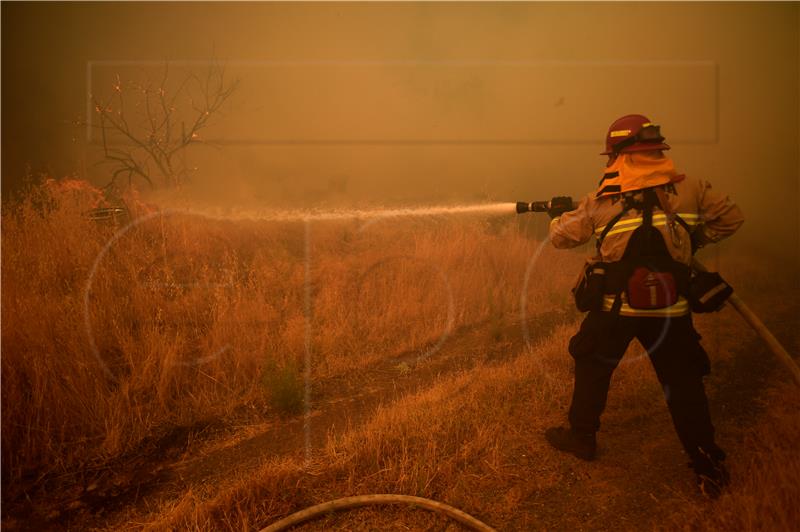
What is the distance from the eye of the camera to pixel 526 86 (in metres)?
22.3

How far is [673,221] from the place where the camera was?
2.38 m

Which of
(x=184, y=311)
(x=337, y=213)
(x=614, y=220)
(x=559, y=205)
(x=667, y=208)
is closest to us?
(x=667, y=208)

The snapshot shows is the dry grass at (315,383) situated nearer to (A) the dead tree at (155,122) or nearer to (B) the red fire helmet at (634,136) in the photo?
(B) the red fire helmet at (634,136)

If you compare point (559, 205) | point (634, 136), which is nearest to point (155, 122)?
point (559, 205)

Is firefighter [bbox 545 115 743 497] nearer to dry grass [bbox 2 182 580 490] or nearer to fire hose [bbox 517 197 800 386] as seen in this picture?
fire hose [bbox 517 197 800 386]

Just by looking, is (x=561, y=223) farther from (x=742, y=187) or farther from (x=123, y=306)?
(x=742, y=187)

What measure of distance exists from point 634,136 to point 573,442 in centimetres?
196

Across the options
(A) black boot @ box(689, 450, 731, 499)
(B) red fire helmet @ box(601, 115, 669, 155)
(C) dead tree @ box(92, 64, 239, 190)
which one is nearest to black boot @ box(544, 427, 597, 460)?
(A) black boot @ box(689, 450, 731, 499)

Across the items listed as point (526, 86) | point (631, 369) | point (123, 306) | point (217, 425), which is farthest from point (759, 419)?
point (526, 86)

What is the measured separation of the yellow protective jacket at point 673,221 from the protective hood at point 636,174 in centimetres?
3

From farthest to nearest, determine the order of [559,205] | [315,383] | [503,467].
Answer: [315,383] → [559,205] → [503,467]

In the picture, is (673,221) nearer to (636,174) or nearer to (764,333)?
(636,174)

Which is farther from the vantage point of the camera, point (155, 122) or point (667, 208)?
point (155, 122)

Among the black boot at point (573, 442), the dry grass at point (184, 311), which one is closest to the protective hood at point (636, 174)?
the black boot at point (573, 442)
